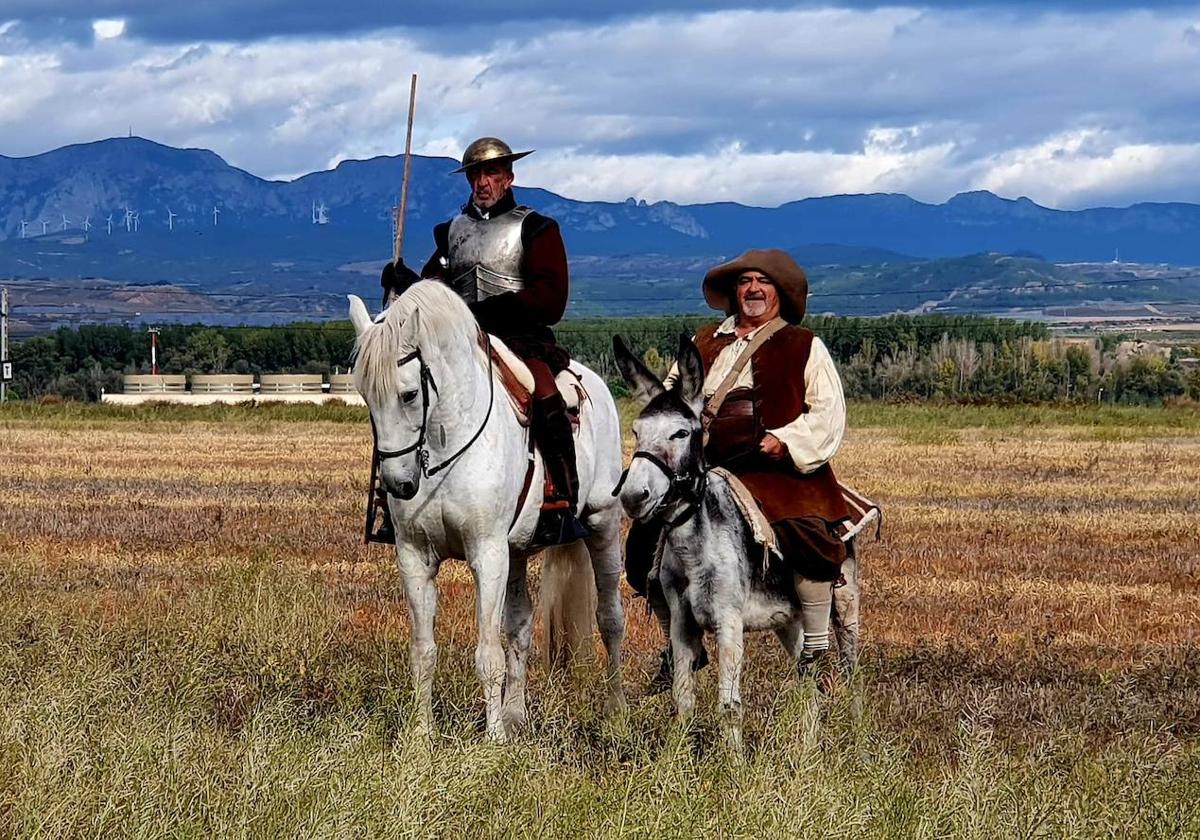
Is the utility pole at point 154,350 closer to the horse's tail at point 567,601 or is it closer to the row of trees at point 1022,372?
the row of trees at point 1022,372

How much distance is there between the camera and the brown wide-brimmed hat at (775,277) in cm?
795

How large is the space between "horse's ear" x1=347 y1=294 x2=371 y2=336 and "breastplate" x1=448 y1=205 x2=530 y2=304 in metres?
0.86

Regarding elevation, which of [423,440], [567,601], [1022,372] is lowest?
[1022,372]

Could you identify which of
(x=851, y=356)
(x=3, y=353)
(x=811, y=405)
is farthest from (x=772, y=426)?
(x=851, y=356)

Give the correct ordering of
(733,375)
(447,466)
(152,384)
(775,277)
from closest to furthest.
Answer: (733,375) → (775,277) → (447,466) → (152,384)

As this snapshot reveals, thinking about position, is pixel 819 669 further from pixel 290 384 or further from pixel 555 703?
pixel 290 384

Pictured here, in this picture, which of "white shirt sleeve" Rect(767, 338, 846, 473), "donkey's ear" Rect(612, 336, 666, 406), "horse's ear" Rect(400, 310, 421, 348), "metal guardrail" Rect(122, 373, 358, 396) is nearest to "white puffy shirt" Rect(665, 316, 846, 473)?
"white shirt sleeve" Rect(767, 338, 846, 473)

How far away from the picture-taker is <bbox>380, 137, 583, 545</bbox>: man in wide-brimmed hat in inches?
349

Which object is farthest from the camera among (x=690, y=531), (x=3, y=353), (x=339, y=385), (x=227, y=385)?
(x=339, y=385)

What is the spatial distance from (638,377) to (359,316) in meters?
1.53

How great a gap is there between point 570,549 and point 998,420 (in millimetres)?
36442

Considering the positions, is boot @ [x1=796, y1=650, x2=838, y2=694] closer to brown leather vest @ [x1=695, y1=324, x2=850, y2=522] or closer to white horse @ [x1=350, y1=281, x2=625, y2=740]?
brown leather vest @ [x1=695, y1=324, x2=850, y2=522]

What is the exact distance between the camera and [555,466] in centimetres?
886

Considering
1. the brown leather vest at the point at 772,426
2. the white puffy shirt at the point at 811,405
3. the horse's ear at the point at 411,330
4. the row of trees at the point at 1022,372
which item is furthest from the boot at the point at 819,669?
the row of trees at the point at 1022,372
